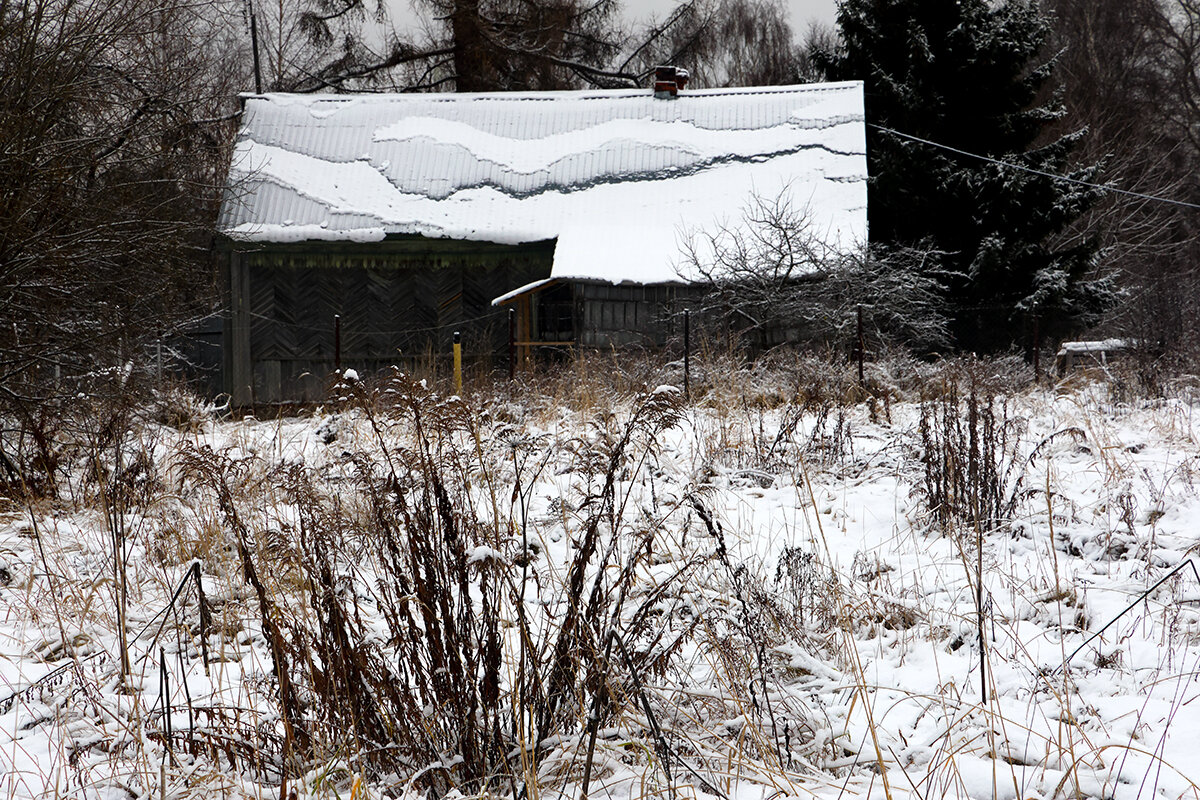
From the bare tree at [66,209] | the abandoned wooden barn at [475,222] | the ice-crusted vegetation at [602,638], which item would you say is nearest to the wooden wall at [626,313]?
the abandoned wooden barn at [475,222]

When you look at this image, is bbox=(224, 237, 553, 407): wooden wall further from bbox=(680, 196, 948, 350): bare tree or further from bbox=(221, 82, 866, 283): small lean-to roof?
bbox=(680, 196, 948, 350): bare tree

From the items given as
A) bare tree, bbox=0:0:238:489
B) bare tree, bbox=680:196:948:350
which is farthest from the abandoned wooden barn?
bare tree, bbox=0:0:238:489

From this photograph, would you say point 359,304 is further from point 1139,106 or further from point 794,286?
point 1139,106

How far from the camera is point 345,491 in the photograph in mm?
5594

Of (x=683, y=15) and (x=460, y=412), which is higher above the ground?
(x=683, y=15)

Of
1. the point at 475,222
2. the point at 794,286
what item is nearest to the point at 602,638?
the point at 794,286

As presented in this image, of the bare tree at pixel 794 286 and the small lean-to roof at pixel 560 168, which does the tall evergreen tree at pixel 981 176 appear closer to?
the small lean-to roof at pixel 560 168

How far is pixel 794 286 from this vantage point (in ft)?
44.4

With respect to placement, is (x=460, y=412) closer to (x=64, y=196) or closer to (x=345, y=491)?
(x=345, y=491)

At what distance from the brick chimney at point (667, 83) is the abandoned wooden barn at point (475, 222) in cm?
131

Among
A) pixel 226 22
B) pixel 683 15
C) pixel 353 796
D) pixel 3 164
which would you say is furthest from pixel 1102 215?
pixel 353 796

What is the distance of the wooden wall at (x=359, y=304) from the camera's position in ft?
49.1

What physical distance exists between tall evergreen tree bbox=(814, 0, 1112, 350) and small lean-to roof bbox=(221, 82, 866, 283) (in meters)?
1.62

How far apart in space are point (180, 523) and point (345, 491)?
102 cm
